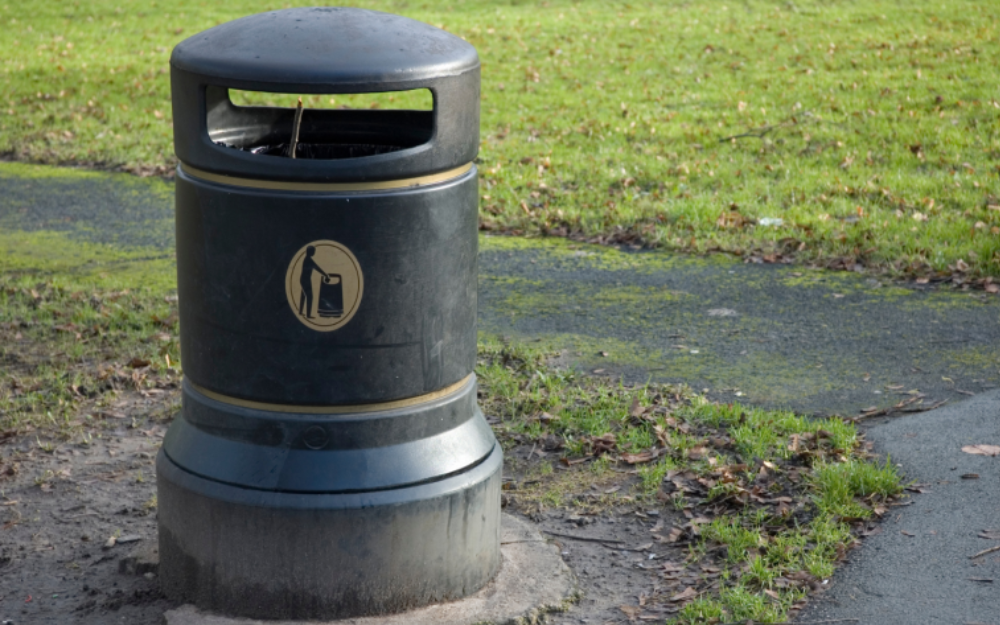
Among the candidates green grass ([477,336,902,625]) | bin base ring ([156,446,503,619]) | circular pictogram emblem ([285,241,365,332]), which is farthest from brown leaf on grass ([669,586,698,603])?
circular pictogram emblem ([285,241,365,332])

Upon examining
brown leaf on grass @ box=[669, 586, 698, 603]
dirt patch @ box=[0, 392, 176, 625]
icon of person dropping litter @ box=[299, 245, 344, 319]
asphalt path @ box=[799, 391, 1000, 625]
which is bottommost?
dirt patch @ box=[0, 392, 176, 625]

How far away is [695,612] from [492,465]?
2.48ft

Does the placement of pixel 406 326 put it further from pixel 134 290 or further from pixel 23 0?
pixel 23 0

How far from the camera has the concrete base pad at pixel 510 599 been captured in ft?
10.7

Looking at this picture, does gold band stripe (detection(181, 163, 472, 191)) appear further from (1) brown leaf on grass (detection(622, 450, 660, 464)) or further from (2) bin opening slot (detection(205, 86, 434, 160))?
(1) brown leaf on grass (detection(622, 450, 660, 464))

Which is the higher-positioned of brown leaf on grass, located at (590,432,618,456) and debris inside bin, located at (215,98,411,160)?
debris inside bin, located at (215,98,411,160)

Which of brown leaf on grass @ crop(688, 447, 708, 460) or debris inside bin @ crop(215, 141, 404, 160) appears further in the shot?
brown leaf on grass @ crop(688, 447, 708, 460)

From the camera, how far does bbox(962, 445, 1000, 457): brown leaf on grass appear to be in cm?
421

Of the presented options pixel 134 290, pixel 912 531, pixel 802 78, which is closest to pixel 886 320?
pixel 912 531

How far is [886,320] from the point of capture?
5.92 meters

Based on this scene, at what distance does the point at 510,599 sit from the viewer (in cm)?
346

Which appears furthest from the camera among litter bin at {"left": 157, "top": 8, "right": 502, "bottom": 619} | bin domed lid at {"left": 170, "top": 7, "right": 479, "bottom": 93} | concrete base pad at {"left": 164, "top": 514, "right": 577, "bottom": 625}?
concrete base pad at {"left": 164, "top": 514, "right": 577, "bottom": 625}

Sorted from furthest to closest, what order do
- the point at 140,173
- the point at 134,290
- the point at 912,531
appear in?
the point at 140,173 → the point at 134,290 → the point at 912,531

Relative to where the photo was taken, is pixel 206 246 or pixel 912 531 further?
pixel 912 531
